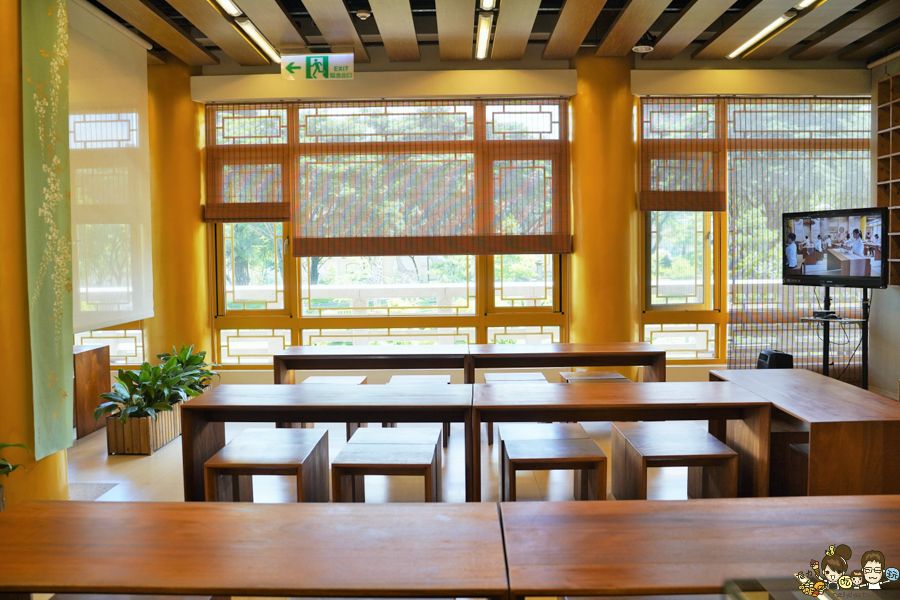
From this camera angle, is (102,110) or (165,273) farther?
(165,273)

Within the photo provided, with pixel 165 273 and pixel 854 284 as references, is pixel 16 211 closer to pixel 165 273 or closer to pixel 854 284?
pixel 165 273

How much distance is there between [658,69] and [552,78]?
0.99 metres

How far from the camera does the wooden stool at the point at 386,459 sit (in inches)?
103

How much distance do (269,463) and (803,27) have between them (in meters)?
4.99

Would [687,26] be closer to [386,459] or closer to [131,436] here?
[386,459]

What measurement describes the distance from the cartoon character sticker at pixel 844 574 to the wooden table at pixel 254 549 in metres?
0.58

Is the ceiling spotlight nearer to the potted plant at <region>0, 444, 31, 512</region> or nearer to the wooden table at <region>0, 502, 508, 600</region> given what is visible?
the wooden table at <region>0, 502, 508, 600</region>

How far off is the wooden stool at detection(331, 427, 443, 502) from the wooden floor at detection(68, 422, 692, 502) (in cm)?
42

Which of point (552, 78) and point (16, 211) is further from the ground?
point (552, 78)

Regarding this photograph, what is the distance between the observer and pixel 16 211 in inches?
113

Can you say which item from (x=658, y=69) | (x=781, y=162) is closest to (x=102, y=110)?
(x=658, y=69)

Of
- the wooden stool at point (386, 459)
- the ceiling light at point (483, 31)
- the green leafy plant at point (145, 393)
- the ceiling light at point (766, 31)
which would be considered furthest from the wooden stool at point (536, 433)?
the ceiling light at point (766, 31)

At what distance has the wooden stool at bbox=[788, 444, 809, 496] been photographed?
2676 mm

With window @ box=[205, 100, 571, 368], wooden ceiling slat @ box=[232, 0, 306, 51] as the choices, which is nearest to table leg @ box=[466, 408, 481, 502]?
window @ box=[205, 100, 571, 368]
